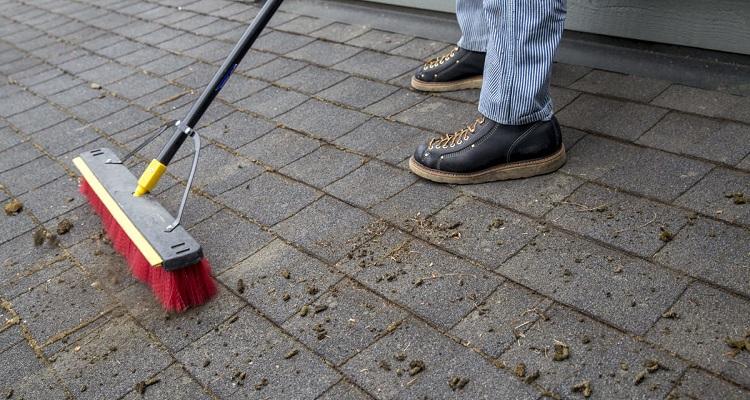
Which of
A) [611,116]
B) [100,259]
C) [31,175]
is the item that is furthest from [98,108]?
[611,116]

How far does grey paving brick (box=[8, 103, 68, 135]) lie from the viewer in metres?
3.82

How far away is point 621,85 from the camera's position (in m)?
3.14

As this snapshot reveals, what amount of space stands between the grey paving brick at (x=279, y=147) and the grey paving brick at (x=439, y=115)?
1.41 ft

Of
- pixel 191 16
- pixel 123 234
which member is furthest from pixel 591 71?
pixel 191 16

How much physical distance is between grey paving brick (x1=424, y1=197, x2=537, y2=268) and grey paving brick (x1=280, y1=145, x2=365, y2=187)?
520 mm

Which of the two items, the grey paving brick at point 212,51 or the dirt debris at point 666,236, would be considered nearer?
the dirt debris at point 666,236

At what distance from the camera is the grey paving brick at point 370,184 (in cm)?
262

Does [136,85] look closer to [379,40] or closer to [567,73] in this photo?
[379,40]

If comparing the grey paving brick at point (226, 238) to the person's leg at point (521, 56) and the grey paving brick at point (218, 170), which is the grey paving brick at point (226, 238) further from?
the person's leg at point (521, 56)

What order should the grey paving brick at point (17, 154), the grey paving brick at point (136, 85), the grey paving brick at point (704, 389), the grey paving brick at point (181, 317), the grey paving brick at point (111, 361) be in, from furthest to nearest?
the grey paving brick at point (136, 85)
the grey paving brick at point (17, 154)
the grey paving brick at point (181, 317)
the grey paving brick at point (111, 361)
the grey paving brick at point (704, 389)

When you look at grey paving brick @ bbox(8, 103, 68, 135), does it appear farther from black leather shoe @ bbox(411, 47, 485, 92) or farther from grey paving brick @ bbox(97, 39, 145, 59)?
black leather shoe @ bbox(411, 47, 485, 92)

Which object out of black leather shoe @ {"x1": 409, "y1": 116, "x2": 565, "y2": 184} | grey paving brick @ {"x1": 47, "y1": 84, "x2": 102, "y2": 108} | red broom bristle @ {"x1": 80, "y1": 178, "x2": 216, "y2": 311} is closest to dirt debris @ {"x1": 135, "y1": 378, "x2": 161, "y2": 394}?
red broom bristle @ {"x1": 80, "y1": 178, "x2": 216, "y2": 311}

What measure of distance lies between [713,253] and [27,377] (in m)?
1.96

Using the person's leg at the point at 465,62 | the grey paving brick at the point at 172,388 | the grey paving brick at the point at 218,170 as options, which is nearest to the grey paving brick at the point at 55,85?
the grey paving brick at the point at 218,170
